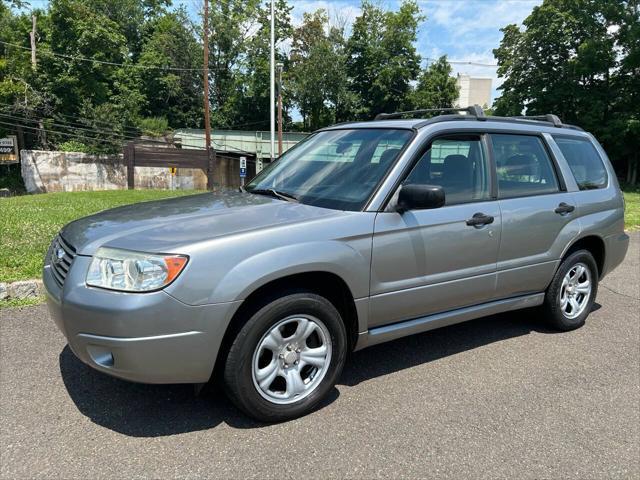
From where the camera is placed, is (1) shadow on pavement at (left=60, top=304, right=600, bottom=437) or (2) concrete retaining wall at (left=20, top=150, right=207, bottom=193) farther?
(2) concrete retaining wall at (left=20, top=150, right=207, bottom=193)

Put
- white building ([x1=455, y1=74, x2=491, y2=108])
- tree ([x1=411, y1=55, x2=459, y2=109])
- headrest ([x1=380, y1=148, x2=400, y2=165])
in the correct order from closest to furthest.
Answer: headrest ([x1=380, y1=148, x2=400, y2=165]) < tree ([x1=411, y1=55, x2=459, y2=109]) < white building ([x1=455, y1=74, x2=491, y2=108])

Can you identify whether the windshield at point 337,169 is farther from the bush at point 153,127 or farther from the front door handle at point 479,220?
the bush at point 153,127

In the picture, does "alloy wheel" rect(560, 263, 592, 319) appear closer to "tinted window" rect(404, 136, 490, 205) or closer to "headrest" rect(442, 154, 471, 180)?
"tinted window" rect(404, 136, 490, 205)

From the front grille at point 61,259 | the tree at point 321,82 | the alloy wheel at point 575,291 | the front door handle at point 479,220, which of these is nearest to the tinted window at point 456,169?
the front door handle at point 479,220

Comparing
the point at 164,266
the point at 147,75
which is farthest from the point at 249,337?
the point at 147,75

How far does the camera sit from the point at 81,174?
34.0 meters

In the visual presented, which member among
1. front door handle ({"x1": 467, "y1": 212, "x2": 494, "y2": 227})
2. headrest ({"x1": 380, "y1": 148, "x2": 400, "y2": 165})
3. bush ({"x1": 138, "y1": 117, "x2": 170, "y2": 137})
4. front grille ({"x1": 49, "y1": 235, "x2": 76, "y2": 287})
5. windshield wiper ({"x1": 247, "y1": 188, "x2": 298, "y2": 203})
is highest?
bush ({"x1": 138, "y1": 117, "x2": 170, "y2": 137})

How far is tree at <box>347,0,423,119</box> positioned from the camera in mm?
51312

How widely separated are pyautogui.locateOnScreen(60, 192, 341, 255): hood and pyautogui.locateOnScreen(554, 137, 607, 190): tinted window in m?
2.74

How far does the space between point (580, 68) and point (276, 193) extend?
114ft

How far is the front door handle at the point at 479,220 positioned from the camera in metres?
3.62

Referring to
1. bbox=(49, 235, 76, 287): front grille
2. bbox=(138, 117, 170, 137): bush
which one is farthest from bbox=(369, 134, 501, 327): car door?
bbox=(138, 117, 170, 137): bush

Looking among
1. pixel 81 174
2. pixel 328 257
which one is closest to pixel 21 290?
pixel 328 257

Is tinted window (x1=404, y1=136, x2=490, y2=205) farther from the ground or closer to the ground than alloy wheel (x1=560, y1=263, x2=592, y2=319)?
farther from the ground
